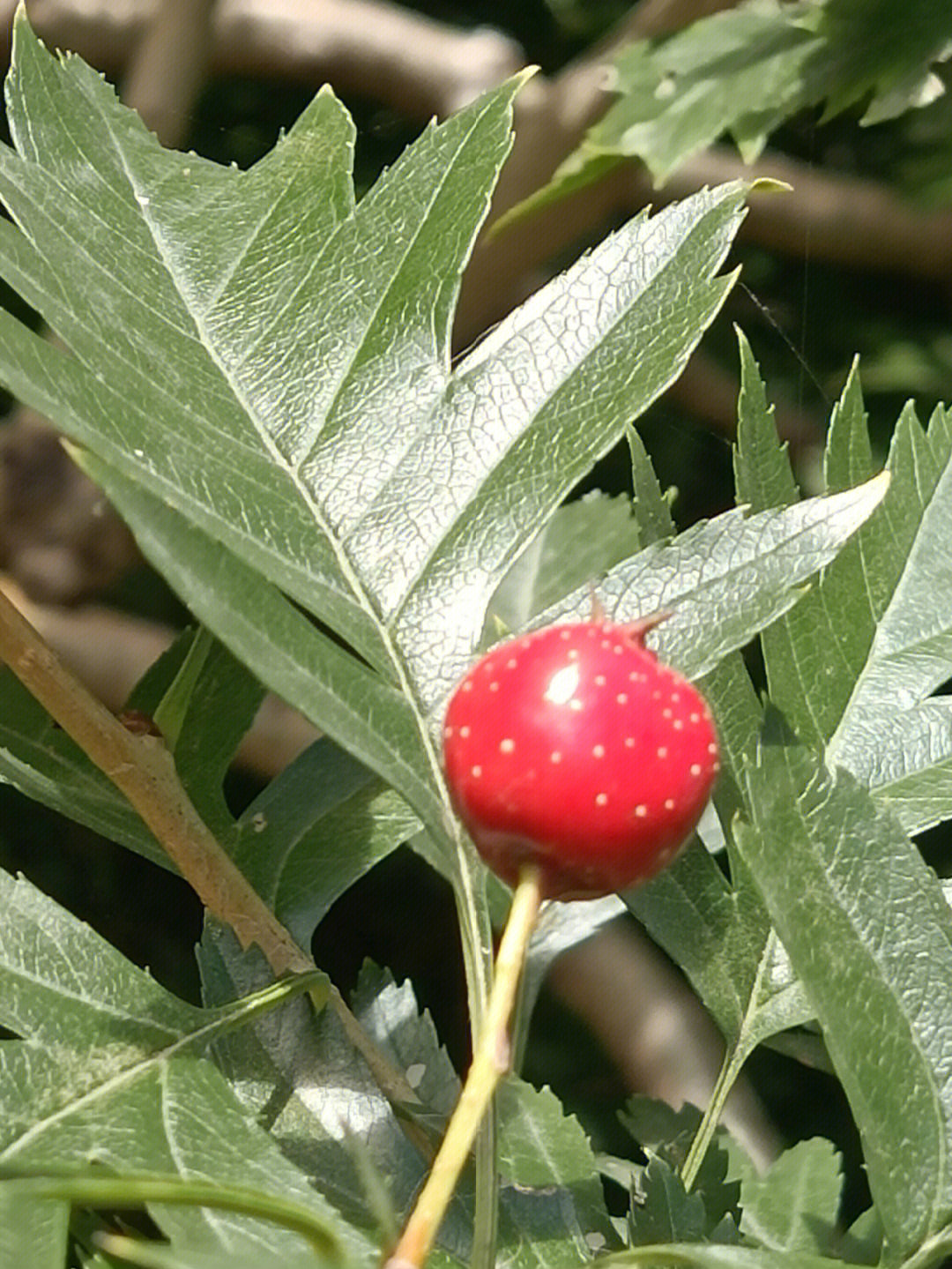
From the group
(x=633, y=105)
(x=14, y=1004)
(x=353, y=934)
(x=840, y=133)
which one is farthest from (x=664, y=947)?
(x=840, y=133)

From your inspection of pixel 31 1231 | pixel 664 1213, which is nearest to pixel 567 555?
pixel 664 1213

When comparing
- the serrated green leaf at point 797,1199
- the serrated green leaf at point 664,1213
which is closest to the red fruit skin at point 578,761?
the serrated green leaf at point 664,1213

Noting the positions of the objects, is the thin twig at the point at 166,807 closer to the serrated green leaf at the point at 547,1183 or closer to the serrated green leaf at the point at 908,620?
the serrated green leaf at the point at 547,1183

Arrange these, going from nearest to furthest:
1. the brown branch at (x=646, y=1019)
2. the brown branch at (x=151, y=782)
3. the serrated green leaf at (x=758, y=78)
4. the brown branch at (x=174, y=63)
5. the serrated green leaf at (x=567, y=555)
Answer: the brown branch at (x=151, y=782) → the serrated green leaf at (x=567, y=555) → the serrated green leaf at (x=758, y=78) → the brown branch at (x=646, y=1019) → the brown branch at (x=174, y=63)

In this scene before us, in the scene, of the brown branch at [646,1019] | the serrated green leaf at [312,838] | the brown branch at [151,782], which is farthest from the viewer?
the brown branch at [646,1019]

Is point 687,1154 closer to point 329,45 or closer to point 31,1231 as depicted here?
point 31,1231

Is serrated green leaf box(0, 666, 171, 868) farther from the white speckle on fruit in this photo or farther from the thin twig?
the white speckle on fruit
